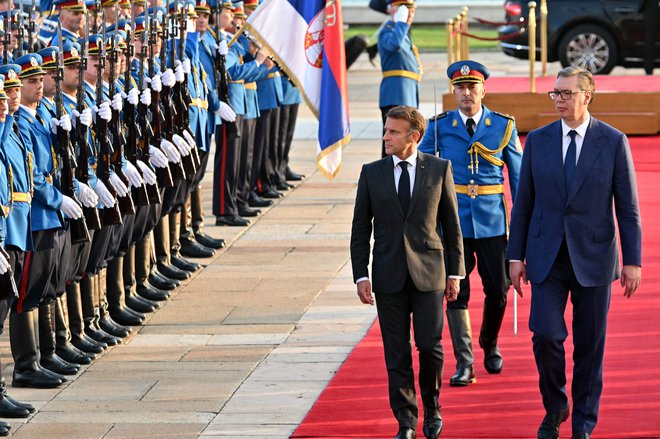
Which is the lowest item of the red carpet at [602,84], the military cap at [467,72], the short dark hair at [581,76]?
the red carpet at [602,84]

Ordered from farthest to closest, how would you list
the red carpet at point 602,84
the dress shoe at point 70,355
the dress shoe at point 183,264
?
1. the red carpet at point 602,84
2. the dress shoe at point 183,264
3. the dress shoe at point 70,355

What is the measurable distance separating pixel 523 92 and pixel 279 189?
14.9ft

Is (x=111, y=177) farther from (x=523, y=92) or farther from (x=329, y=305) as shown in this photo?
(x=523, y=92)

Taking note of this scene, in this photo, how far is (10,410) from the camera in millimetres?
8141

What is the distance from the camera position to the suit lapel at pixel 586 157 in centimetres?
736

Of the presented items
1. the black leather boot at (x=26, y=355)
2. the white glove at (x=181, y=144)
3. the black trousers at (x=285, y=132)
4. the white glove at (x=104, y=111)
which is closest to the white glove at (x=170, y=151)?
the white glove at (x=181, y=144)

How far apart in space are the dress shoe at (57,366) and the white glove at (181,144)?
231 centimetres

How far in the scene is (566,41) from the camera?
2244 centimetres

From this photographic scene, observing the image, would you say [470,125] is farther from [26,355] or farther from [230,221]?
[230,221]

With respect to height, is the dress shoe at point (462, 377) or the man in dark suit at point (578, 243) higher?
the man in dark suit at point (578, 243)

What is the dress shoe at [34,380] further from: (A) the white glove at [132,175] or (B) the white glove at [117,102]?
(B) the white glove at [117,102]

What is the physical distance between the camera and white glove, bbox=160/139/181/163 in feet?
35.6

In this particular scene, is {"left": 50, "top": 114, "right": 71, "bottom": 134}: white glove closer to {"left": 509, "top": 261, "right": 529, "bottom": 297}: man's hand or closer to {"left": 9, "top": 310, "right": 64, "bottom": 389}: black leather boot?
{"left": 9, "top": 310, "right": 64, "bottom": 389}: black leather boot

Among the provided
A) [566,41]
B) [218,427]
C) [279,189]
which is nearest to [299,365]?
[218,427]
